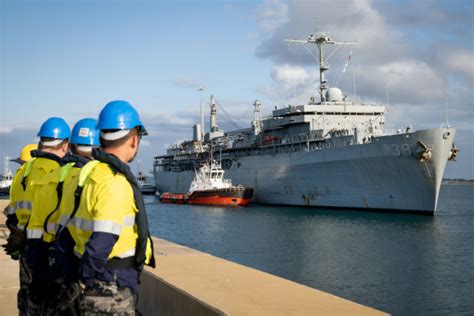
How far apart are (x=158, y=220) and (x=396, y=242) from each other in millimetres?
17465

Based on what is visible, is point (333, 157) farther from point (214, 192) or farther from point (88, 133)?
point (88, 133)

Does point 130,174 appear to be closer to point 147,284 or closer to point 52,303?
point 52,303

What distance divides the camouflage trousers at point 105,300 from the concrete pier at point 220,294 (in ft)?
3.27

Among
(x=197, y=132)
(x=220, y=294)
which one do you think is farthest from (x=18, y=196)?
(x=197, y=132)

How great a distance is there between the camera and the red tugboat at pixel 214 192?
44.3 meters

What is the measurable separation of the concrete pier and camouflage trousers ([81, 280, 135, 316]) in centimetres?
100

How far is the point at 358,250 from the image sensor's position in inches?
782

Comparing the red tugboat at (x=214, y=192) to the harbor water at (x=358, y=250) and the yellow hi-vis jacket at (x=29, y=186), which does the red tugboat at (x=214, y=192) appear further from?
the yellow hi-vis jacket at (x=29, y=186)

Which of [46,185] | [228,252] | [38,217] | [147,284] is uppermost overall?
[46,185]

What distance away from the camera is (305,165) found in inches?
1531

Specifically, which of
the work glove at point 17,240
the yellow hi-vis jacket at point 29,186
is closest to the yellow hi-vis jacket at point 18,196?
the yellow hi-vis jacket at point 29,186

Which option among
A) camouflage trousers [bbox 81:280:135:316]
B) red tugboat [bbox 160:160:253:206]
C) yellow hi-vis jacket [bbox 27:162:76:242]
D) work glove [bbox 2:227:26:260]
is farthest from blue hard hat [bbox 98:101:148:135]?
red tugboat [bbox 160:160:253:206]

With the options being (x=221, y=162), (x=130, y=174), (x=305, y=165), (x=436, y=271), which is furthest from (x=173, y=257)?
(x=221, y=162)

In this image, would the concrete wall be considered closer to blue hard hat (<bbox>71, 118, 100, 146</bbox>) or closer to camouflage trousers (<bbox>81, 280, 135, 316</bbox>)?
camouflage trousers (<bbox>81, 280, 135, 316</bbox>)
